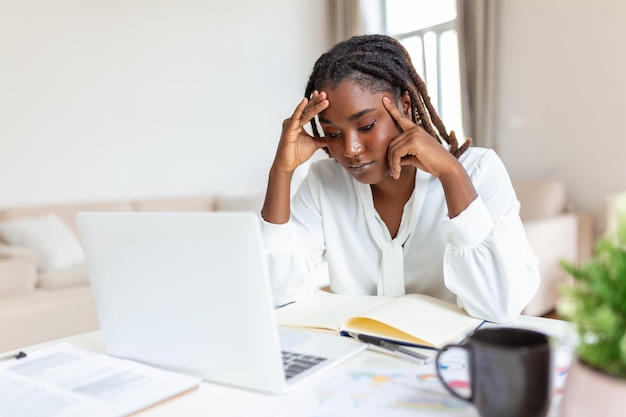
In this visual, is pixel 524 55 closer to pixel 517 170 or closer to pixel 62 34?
pixel 517 170

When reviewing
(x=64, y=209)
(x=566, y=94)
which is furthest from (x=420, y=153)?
(x=64, y=209)

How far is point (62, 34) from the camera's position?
3.63 metres

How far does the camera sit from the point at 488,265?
3.11 ft

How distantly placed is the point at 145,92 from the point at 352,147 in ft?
10.8

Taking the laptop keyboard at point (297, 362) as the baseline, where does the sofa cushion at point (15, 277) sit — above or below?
below

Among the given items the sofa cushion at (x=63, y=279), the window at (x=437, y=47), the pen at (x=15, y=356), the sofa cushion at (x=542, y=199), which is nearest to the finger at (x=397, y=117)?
the pen at (x=15, y=356)

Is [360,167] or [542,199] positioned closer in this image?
[360,167]

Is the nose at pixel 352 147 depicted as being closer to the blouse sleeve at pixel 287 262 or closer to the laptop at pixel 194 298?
the blouse sleeve at pixel 287 262

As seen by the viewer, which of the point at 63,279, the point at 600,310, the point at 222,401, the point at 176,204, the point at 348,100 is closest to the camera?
the point at 600,310

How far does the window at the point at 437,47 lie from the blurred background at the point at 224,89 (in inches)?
0.5

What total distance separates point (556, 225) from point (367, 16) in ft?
8.79

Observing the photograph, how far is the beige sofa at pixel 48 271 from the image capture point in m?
2.07

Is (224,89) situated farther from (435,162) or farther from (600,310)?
(600,310)

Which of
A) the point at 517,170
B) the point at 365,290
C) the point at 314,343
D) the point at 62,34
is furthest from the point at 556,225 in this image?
the point at 62,34
